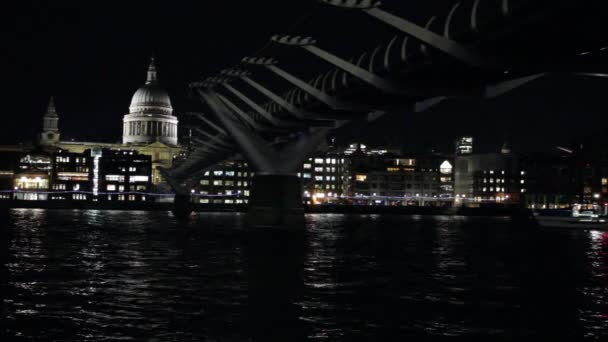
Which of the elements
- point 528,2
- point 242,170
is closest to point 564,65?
point 528,2

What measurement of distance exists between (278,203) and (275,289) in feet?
117

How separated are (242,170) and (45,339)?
18015 cm

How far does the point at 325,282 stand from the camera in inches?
1233

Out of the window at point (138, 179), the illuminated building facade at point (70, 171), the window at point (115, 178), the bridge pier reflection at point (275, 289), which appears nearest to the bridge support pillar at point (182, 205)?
the window at point (115, 178)

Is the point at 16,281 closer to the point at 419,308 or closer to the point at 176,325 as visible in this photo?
the point at 176,325

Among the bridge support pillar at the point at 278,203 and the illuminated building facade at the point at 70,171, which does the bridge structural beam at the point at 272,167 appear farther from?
Result: the illuminated building facade at the point at 70,171

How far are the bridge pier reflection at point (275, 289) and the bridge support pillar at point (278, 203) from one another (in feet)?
24.5

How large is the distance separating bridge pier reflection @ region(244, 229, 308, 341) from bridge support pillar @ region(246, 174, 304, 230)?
24.5 ft

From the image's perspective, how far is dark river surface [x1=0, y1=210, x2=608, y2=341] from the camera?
65.7 feet

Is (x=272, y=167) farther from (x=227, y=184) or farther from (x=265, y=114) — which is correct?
(x=227, y=184)

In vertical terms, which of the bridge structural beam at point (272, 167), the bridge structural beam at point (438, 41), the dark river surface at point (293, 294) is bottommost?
the dark river surface at point (293, 294)

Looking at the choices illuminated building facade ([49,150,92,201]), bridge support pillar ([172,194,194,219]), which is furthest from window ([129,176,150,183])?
bridge support pillar ([172,194,194,219])

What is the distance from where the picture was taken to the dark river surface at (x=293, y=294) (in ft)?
65.7

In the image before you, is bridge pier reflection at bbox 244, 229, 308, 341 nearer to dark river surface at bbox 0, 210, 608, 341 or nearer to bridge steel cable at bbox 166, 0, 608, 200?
dark river surface at bbox 0, 210, 608, 341
